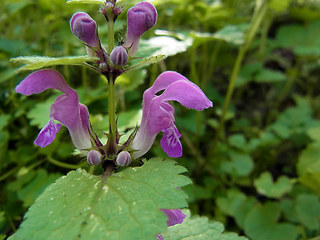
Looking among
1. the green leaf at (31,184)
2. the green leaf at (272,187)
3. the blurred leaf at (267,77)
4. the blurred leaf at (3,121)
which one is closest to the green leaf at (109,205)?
the green leaf at (31,184)

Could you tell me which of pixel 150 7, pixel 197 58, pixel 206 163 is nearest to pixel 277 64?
pixel 197 58

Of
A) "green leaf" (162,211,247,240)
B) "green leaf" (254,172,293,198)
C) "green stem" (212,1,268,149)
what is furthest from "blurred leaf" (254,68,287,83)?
"green leaf" (162,211,247,240)

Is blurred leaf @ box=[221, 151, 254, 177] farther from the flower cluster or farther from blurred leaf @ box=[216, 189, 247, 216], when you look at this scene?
the flower cluster

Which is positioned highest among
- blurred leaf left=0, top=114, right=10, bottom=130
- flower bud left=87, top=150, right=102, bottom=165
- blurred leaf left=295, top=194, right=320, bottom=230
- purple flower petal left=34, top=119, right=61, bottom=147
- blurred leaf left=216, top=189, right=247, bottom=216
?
purple flower petal left=34, top=119, right=61, bottom=147

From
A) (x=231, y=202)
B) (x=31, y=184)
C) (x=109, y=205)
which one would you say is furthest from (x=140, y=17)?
(x=231, y=202)

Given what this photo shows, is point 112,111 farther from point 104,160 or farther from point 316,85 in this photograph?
point 316,85

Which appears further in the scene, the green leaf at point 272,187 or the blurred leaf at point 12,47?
the blurred leaf at point 12,47

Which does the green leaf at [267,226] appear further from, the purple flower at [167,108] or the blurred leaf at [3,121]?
the blurred leaf at [3,121]
